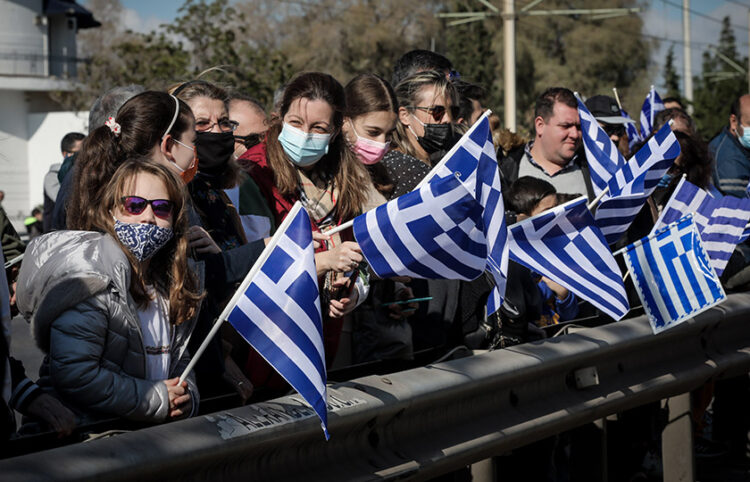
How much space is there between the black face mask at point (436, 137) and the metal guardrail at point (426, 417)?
61.2 inches

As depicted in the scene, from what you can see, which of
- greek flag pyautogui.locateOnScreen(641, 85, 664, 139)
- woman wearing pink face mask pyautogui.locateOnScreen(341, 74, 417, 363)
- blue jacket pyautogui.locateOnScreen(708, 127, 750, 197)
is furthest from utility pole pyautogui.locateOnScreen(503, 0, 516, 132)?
woman wearing pink face mask pyautogui.locateOnScreen(341, 74, 417, 363)

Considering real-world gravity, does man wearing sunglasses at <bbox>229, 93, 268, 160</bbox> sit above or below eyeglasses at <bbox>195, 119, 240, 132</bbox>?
above

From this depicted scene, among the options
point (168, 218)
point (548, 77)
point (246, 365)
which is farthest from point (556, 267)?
point (548, 77)

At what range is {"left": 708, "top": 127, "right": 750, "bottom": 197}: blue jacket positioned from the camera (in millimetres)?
9000

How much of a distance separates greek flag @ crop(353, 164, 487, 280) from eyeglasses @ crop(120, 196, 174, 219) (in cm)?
79

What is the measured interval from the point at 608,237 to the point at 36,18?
53705 mm

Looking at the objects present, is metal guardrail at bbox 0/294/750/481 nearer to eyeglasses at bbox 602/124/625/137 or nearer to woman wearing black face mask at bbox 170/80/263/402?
woman wearing black face mask at bbox 170/80/263/402

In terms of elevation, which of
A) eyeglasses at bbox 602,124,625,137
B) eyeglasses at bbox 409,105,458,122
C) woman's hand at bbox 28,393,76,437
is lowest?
woman's hand at bbox 28,393,76,437

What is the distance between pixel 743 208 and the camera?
6602 millimetres

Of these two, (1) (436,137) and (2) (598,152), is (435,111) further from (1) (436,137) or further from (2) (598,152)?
(2) (598,152)

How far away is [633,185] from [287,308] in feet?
10.1

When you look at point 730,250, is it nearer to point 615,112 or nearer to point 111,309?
point 615,112

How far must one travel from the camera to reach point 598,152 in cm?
699

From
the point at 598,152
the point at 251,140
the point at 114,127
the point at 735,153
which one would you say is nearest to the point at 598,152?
the point at 598,152
